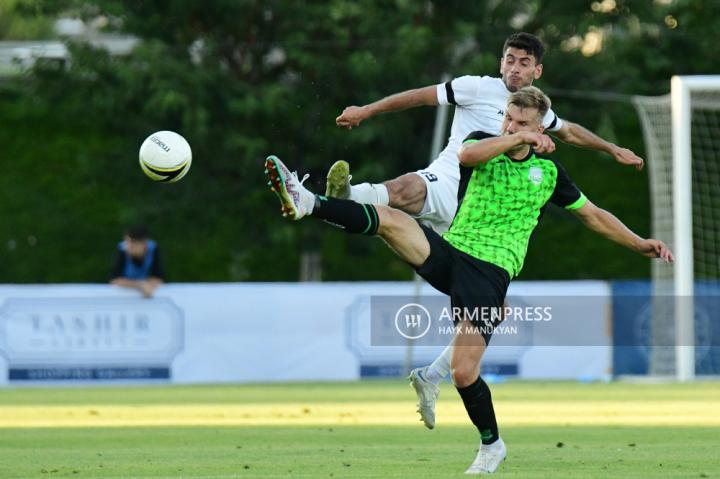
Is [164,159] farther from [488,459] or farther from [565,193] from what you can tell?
[488,459]

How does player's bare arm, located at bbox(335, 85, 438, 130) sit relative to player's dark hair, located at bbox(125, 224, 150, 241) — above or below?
above

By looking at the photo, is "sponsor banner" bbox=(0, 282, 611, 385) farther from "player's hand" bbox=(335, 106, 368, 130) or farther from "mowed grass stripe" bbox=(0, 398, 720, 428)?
"player's hand" bbox=(335, 106, 368, 130)

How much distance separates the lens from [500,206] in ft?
27.6

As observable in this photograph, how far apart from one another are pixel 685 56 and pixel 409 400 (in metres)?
13.0

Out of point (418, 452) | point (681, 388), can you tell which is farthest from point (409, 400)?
point (418, 452)

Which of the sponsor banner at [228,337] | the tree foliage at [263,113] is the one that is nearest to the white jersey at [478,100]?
the sponsor banner at [228,337]

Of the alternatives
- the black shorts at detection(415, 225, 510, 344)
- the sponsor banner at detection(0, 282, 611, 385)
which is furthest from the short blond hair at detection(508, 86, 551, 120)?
the sponsor banner at detection(0, 282, 611, 385)

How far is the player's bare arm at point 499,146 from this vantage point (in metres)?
7.86

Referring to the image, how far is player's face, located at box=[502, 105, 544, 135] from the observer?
319 inches

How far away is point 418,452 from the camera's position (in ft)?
31.7

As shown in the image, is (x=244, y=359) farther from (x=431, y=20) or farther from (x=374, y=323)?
(x=431, y=20)

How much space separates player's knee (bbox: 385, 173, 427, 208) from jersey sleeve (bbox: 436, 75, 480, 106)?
2.00ft

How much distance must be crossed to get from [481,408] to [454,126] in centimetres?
271

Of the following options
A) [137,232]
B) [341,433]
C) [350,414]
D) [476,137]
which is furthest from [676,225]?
[476,137]
